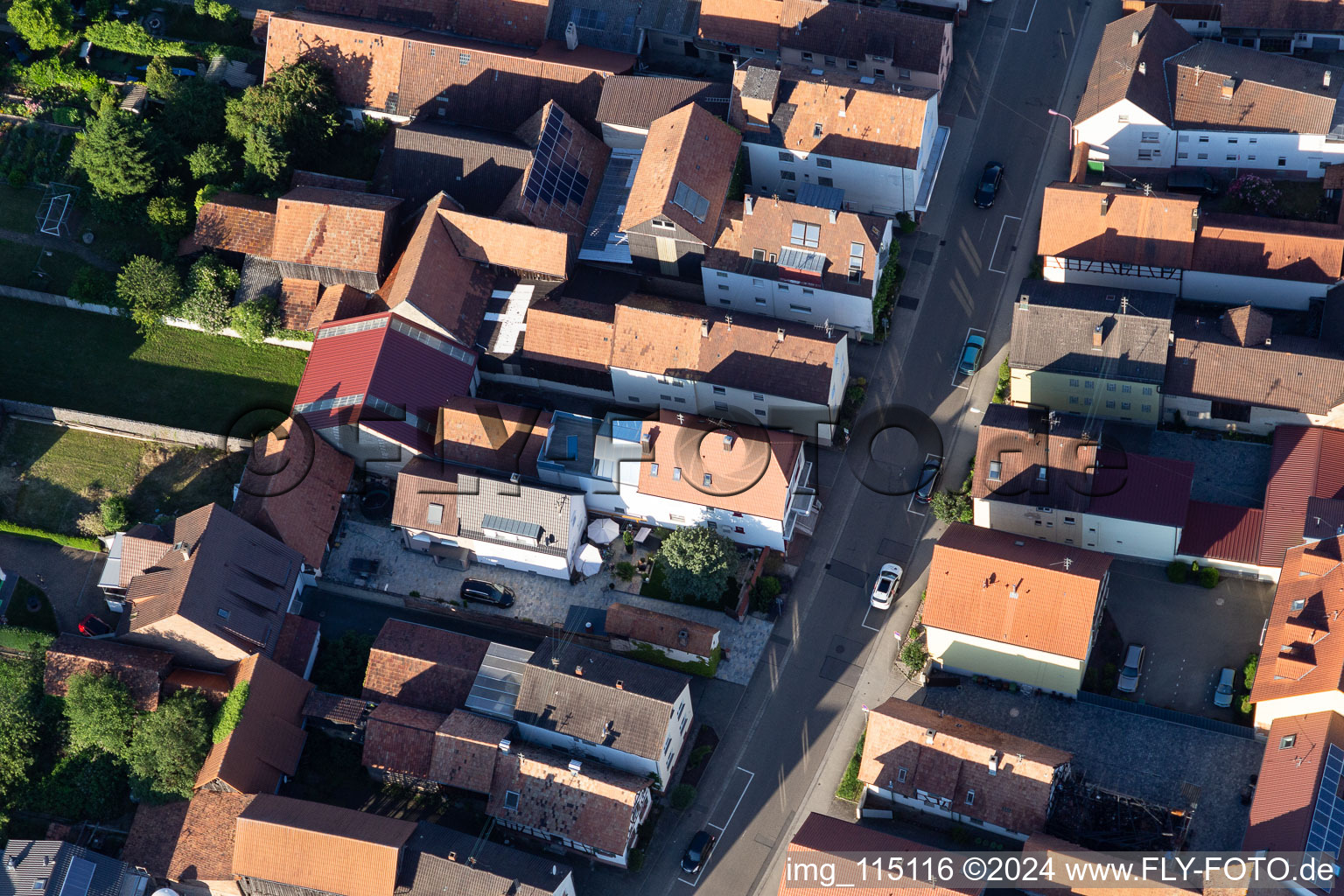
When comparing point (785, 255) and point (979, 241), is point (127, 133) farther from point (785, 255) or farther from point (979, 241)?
point (979, 241)

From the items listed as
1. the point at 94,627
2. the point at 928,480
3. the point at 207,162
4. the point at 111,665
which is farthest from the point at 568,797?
the point at 207,162

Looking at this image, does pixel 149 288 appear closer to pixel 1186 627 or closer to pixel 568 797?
pixel 568 797

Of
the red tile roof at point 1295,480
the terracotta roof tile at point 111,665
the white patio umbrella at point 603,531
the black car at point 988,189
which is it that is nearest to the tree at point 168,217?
the terracotta roof tile at point 111,665

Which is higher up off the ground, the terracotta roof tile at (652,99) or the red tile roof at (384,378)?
the terracotta roof tile at (652,99)

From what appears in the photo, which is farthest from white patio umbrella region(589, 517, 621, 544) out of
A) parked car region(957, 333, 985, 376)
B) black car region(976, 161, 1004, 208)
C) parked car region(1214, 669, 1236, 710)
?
parked car region(1214, 669, 1236, 710)

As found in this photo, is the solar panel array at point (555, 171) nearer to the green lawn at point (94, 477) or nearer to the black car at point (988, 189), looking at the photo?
the green lawn at point (94, 477)

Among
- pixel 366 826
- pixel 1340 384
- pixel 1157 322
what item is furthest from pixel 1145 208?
pixel 366 826
